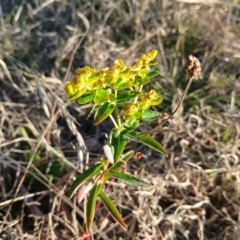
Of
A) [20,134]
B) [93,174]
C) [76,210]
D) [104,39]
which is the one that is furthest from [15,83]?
[93,174]

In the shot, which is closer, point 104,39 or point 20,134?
point 20,134

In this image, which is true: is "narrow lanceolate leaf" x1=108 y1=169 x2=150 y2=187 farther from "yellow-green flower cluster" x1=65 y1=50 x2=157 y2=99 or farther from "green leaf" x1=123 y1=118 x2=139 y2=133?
"yellow-green flower cluster" x1=65 y1=50 x2=157 y2=99

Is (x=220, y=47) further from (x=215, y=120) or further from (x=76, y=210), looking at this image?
(x=76, y=210)

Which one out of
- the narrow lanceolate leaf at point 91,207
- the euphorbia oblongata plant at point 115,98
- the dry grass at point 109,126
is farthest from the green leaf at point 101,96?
the dry grass at point 109,126

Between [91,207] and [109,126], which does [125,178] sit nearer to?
[91,207]

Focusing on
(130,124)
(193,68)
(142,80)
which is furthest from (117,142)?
(193,68)

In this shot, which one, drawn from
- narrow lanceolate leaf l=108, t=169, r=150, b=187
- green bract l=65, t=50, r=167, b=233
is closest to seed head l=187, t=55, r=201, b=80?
green bract l=65, t=50, r=167, b=233
